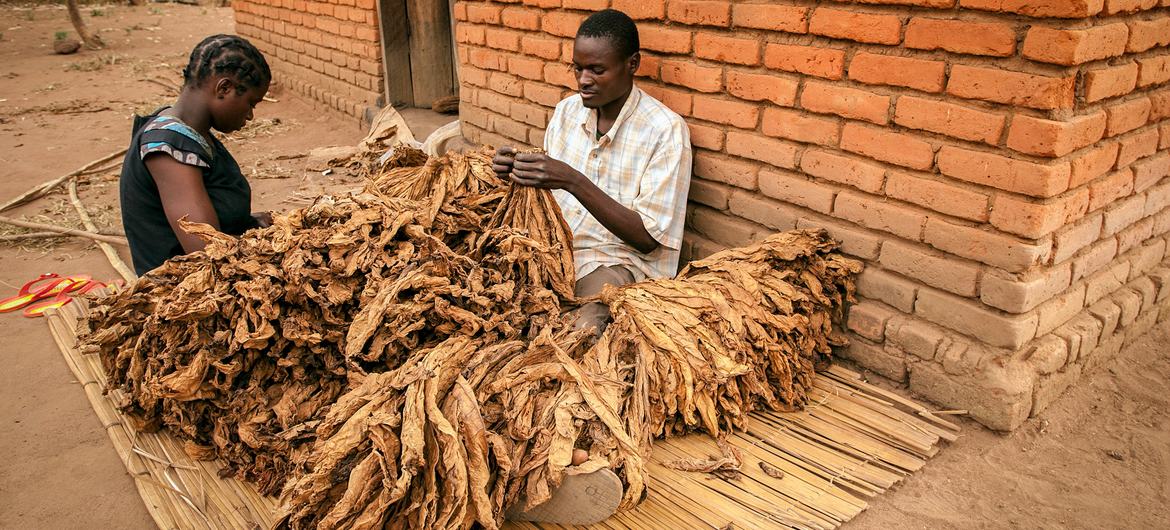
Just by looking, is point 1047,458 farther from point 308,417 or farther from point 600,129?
point 308,417

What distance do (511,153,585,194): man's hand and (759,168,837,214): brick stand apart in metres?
0.78

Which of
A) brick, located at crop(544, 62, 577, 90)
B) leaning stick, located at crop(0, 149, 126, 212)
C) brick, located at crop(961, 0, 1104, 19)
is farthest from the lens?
leaning stick, located at crop(0, 149, 126, 212)

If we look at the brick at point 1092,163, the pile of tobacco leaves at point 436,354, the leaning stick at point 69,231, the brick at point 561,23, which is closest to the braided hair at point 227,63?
the pile of tobacco leaves at point 436,354

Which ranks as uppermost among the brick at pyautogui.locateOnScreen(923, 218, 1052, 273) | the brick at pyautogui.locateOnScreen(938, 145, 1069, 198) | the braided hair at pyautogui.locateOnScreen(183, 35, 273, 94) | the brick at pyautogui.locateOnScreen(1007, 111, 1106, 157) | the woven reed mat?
the braided hair at pyautogui.locateOnScreen(183, 35, 273, 94)

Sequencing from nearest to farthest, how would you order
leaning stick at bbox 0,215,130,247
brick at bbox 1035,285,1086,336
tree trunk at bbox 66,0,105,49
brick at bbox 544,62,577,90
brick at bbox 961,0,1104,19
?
brick at bbox 961,0,1104,19 < brick at bbox 1035,285,1086,336 < brick at bbox 544,62,577,90 < leaning stick at bbox 0,215,130,247 < tree trunk at bbox 66,0,105,49

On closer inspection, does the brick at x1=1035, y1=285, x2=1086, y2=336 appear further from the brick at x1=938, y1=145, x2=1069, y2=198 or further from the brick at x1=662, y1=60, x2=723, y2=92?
the brick at x1=662, y1=60, x2=723, y2=92

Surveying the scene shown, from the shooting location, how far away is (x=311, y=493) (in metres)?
1.86

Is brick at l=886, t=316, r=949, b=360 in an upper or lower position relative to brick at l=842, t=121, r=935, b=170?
lower

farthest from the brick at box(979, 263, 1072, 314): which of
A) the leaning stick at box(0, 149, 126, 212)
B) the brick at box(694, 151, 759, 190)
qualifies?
the leaning stick at box(0, 149, 126, 212)

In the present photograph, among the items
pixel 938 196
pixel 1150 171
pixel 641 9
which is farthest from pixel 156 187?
pixel 1150 171

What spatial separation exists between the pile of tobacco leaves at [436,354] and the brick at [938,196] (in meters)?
→ 0.35

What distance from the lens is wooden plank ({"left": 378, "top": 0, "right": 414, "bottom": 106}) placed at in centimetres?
623

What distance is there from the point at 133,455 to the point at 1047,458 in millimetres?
3067

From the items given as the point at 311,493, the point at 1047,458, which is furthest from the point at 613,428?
the point at 1047,458
